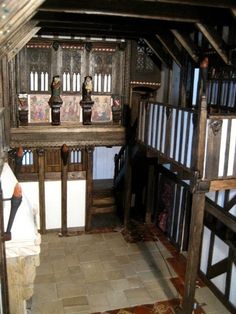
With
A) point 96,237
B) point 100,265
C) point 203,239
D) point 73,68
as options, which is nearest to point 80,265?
point 100,265

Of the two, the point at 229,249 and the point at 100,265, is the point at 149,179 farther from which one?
the point at 229,249

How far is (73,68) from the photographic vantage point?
9797mm

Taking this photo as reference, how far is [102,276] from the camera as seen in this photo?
8.43 meters

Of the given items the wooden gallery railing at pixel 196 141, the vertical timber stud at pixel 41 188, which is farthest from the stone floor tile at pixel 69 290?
the wooden gallery railing at pixel 196 141

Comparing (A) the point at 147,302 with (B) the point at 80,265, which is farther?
(B) the point at 80,265

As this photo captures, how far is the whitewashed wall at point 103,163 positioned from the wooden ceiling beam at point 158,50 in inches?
251

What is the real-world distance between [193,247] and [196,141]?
6.60 ft

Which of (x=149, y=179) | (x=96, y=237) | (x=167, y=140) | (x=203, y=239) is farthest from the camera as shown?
(x=149, y=179)

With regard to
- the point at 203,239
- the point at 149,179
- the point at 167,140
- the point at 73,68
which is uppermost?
the point at 73,68

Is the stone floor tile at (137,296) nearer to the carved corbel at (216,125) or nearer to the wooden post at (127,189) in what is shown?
the wooden post at (127,189)

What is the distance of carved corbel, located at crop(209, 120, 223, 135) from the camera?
226 inches

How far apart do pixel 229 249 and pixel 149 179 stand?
434cm

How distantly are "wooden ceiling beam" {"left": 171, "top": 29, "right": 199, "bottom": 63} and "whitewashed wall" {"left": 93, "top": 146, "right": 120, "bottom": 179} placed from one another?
25.3ft

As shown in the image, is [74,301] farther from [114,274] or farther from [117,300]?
[114,274]
